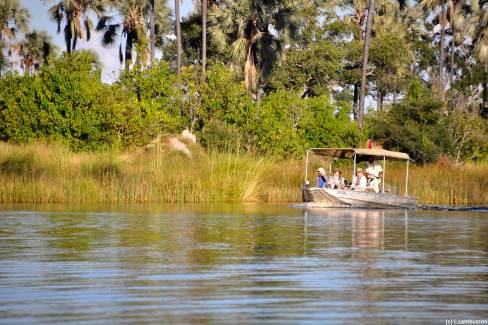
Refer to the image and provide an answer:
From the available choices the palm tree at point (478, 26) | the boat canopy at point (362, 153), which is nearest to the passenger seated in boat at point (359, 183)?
the boat canopy at point (362, 153)

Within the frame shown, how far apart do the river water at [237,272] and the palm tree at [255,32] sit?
35.2 m

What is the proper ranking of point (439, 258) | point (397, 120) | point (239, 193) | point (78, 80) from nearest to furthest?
1. point (439, 258)
2. point (239, 193)
3. point (78, 80)
4. point (397, 120)

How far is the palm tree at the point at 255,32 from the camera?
5856 centimetres

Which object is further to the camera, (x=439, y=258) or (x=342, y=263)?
(x=439, y=258)

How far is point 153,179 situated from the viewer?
3500 centimetres

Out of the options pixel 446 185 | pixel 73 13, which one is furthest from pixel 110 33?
pixel 446 185

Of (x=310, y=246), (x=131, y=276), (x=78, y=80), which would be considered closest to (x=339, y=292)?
(x=131, y=276)

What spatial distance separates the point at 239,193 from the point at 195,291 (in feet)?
84.0

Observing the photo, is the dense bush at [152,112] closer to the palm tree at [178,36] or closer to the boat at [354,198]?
the palm tree at [178,36]

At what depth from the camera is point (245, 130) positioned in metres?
49.2

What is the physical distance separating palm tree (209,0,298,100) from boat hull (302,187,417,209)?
2456 cm

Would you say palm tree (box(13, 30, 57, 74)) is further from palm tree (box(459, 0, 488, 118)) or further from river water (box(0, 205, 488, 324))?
river water (box(0, 205, 488, 324))

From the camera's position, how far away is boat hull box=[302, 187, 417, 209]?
3375cm

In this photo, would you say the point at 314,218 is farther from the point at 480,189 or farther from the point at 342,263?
the point at 480,189
